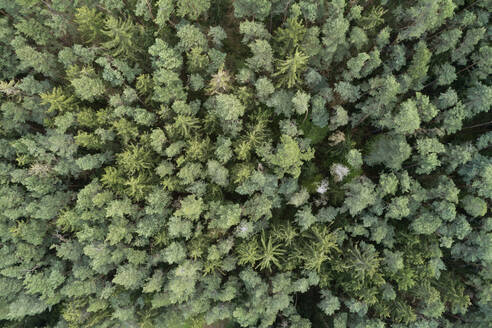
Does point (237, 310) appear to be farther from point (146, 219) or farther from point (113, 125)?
point (113, 125)

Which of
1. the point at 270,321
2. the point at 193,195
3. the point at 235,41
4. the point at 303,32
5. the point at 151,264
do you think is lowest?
the point at 151,264

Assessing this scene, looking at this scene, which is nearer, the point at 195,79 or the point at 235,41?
the point at 195,79

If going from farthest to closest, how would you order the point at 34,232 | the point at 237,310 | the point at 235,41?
the point at 235,41, the point at 34,232, the point at 237,310

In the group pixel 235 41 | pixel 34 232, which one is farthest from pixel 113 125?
pixel 235 41

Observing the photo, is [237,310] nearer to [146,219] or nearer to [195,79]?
[146,219]

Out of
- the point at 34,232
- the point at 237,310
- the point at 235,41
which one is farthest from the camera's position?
the point at 235,41

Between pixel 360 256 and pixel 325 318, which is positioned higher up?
pixel 360 256
